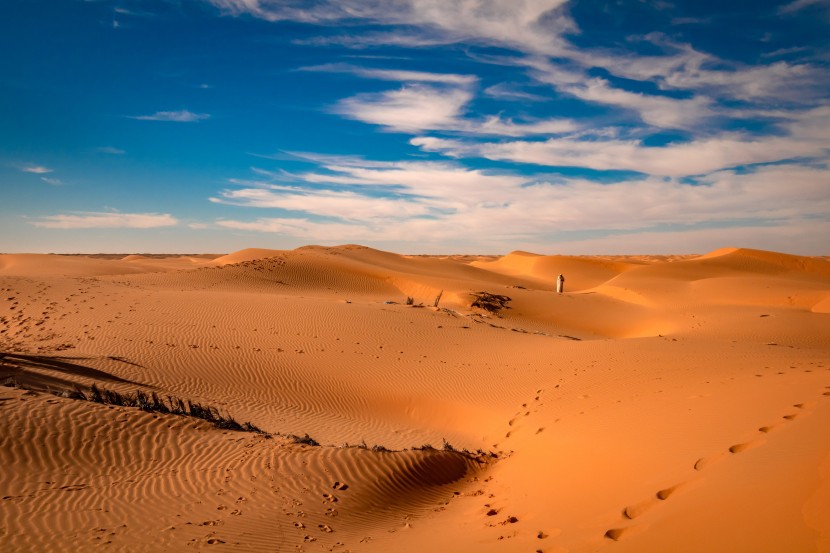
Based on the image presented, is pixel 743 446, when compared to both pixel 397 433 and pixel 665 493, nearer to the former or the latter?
pixel 665 493

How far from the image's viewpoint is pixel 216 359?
1311 centimetres

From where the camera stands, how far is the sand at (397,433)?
14.3 feet

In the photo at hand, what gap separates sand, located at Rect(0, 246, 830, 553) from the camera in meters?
4.37

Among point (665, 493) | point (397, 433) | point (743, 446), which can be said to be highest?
point (743, 446)

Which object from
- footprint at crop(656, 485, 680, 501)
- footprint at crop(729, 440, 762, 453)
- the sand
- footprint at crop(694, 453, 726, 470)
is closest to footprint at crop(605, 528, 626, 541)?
the sand

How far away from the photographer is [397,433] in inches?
398

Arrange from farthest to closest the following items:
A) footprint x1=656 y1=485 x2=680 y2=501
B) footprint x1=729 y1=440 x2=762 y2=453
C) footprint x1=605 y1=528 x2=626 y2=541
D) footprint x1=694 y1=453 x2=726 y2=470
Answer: footprint x1=729 y1=440 x2=762 y2=453 → footprint x1=694 y1=453 x2=726 y2=470 → footprint x1=656 y1=485 x2=680 y2=501 → footprint x1=605 y1=528 x2=626 y2=541

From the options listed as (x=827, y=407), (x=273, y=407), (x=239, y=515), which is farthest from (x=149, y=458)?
(x=827, y=407)

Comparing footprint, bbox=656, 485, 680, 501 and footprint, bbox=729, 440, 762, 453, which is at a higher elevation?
footprint, bbox=729, 440, 762, 453

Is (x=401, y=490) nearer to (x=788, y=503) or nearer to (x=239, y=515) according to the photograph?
(x=239, y=515)

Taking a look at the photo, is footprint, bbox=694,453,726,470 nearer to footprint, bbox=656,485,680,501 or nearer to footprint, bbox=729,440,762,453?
footprint, bbox=729,440,762,453

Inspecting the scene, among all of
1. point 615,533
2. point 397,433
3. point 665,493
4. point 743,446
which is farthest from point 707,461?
point 397,433

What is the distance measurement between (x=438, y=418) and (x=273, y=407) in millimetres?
3599

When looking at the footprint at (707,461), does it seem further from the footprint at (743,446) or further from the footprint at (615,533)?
the footprint at (615,533)
